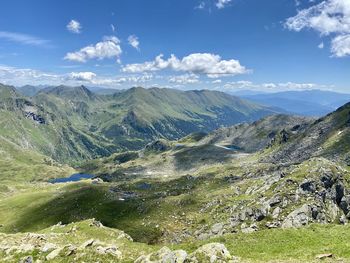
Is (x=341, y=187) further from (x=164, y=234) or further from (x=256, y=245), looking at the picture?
(x=256, y=245)

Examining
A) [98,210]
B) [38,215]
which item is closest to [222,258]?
[98,210]

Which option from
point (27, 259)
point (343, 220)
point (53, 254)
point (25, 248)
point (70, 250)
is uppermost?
point (70, 250)

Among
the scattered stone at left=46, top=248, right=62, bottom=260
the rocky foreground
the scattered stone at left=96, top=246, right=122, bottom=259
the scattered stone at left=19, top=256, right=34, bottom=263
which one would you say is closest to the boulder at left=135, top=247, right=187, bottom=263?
the rocky foreground

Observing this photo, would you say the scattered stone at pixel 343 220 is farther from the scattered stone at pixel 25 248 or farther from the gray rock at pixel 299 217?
the scattered stone at pixel 25 248

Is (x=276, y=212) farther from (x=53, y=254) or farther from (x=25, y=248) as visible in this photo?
(x=25, y=248)

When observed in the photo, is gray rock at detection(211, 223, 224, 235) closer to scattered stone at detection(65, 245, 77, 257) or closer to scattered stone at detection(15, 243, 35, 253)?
scattered stone at detection(15, 243, 35, 253)

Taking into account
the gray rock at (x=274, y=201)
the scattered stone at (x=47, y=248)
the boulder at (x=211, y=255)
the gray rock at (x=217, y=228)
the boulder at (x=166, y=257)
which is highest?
the boulder at (x=211, y=255)

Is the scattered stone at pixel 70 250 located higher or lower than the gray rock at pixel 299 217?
higher

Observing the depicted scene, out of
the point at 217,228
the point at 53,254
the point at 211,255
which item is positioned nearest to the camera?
the point at 211,255

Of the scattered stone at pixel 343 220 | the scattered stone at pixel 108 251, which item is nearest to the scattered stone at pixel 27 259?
the scattered stone at pixel 108 251

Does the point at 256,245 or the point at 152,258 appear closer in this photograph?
the point at 152,258

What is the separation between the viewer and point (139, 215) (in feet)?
474

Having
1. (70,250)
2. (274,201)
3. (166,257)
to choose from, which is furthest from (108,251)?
(274,201)

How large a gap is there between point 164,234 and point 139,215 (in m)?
24.9
